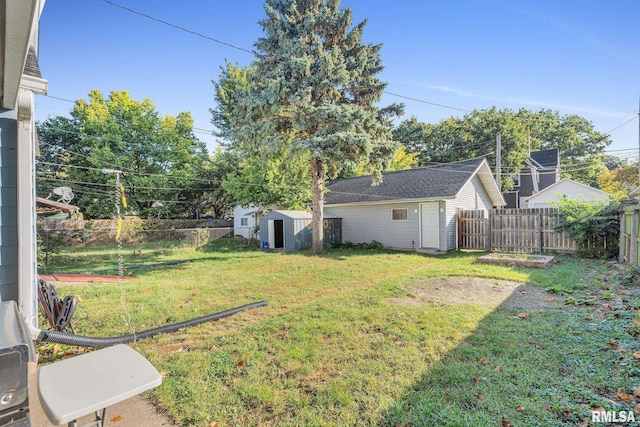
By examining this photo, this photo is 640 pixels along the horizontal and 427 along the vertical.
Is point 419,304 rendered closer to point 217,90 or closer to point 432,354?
point 432,354

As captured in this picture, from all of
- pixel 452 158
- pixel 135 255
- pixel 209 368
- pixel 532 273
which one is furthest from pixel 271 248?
pixel 452 158

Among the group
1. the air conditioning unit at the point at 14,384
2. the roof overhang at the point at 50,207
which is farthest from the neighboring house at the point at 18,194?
the roof overhang at the point at 50,207

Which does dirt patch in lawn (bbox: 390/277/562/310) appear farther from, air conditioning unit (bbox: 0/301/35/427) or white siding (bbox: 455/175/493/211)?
white siding (bbox: 455/175/493/211)

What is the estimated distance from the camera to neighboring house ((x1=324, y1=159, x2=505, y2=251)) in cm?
1258

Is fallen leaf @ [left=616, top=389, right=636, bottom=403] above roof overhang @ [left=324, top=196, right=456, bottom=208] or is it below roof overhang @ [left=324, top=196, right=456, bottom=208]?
below

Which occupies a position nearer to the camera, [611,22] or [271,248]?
[611,22]

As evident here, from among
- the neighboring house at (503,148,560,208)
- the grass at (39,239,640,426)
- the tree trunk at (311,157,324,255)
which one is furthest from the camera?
the neighboring house at (503,148,560,208)

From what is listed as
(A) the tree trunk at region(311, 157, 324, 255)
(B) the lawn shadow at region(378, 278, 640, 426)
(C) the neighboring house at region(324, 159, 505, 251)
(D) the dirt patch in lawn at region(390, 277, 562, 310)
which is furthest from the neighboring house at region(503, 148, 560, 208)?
(B) the lawn shadow at region(378, 278, 640, 426)

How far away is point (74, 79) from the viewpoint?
903 centimetres

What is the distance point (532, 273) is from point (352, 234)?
8.86 metres

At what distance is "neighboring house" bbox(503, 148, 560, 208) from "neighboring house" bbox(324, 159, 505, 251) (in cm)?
1217

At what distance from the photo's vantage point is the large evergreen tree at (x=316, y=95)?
35.0 ft

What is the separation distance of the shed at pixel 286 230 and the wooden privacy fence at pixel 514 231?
23.3 feet

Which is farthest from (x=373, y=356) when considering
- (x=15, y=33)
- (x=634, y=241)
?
(x=634, y=241)
